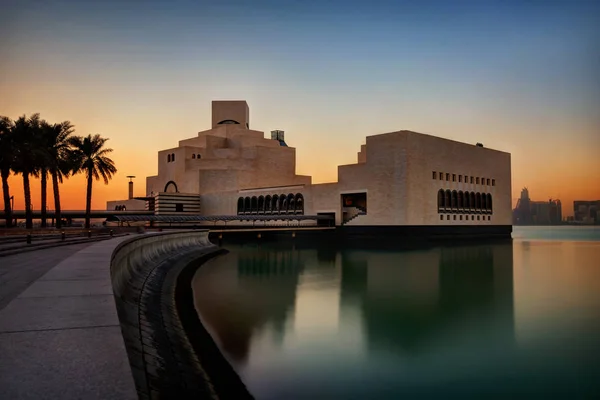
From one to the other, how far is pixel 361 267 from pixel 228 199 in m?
48.0

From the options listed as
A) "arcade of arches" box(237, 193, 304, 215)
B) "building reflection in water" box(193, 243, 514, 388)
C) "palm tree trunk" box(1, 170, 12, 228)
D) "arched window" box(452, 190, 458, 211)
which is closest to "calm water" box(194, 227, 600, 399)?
"building reflection in water" box(193, 243, 514, 388)

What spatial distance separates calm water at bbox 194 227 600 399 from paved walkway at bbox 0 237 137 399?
9.57 ft

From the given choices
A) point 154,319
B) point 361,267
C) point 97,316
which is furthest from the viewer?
point 361,267

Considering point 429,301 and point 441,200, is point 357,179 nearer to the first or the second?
point 441,200

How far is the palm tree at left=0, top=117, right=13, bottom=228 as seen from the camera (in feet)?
111

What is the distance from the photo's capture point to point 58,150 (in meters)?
43.1

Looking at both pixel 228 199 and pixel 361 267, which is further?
pixel 228 199

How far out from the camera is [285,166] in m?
80.9

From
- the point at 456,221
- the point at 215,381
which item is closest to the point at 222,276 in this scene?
the point at 215,381

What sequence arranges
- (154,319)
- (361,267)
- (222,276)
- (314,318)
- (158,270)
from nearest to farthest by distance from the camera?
(154,319) → (314,318) → (158,270) → (222,276) → (361,267)

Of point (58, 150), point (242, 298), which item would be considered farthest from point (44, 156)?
point (242, 298)

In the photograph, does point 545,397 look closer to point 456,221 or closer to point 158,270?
point 158,270

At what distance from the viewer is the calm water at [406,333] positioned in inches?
319

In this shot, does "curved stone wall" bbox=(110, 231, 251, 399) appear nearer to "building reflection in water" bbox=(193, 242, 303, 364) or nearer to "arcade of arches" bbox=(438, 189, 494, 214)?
"building reflection in water" bbox=(193, 242, 303, 364)
